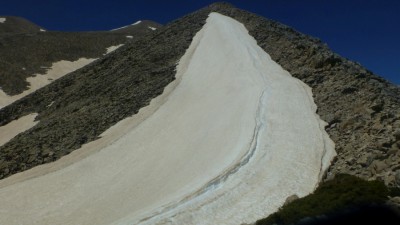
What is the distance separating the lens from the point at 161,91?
36969 millimetres

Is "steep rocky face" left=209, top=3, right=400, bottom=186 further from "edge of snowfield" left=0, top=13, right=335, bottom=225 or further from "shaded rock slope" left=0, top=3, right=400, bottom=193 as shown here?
"edge of snowfield" left=0, top=13, right=335, bottom=225

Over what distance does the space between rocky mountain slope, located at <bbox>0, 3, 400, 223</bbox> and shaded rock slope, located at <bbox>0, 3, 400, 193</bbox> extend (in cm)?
6

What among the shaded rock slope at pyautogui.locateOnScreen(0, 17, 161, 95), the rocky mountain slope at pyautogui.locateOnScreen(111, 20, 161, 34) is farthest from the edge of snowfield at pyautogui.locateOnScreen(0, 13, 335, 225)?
the rocky mountain slope at pyautogui.locateOnScreen(111, 20, 161, 34)

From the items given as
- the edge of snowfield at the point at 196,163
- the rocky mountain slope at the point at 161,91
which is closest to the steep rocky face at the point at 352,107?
the rocky mountain slope at the point at 161,91

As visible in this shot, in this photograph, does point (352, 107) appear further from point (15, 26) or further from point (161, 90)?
point (15, 26)

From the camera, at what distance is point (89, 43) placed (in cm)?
9525

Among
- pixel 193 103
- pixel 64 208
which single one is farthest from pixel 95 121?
pixel 64 208

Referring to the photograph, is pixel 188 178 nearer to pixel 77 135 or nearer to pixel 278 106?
pixel 278 106

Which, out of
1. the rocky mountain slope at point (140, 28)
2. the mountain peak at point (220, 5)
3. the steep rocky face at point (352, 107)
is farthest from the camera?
the rocky mountain slope at point (140, 28)

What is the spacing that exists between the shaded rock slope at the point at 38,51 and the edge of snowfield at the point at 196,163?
111 ft

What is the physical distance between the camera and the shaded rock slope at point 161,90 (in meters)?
21.3

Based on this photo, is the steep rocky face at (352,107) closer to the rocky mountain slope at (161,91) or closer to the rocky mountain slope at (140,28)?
the rocky mountain slope at (161,91)

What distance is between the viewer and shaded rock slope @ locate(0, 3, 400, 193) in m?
21.3

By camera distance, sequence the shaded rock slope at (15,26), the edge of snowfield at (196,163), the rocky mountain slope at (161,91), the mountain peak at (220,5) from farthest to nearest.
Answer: the shaded rock slope at (15,26)
the mountain peak at (220,5)
the rocky mountain slope at (161,91)
the edge of snowfield at (196,163)
